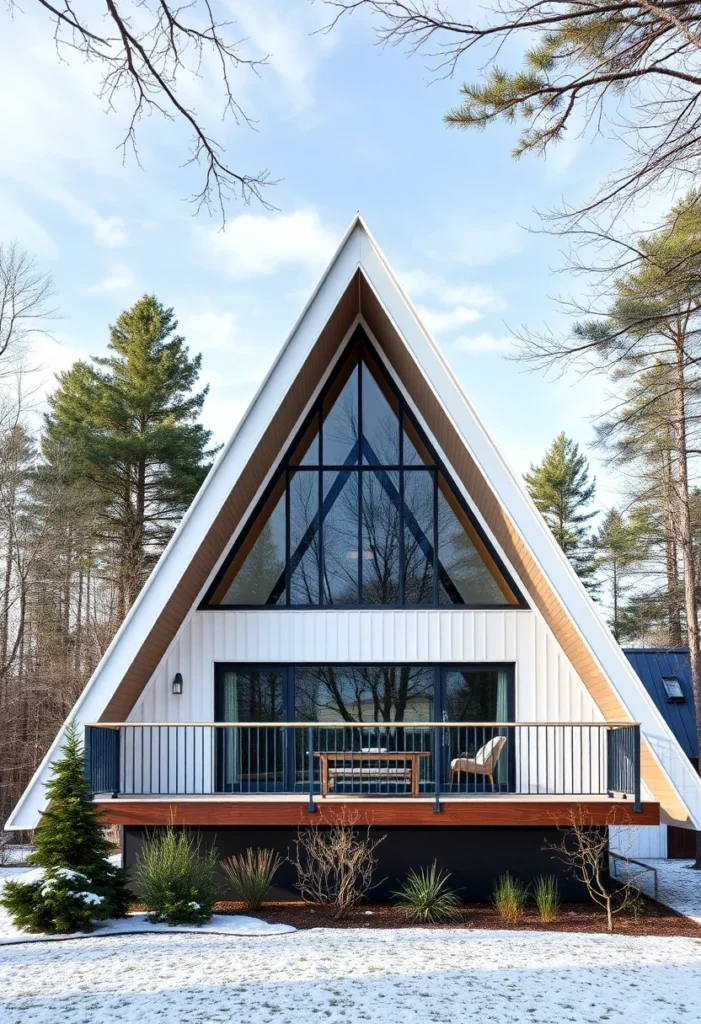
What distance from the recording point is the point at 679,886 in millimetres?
13242

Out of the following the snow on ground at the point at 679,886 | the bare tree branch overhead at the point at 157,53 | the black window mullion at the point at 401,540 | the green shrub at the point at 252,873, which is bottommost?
the snow on ground at the point at 679,886

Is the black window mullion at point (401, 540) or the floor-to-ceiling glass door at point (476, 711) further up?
the black window mullion at point (401, 540)

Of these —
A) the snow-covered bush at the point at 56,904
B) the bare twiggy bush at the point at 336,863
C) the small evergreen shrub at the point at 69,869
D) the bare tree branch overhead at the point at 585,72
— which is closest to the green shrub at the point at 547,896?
the bare twiggy bush at the point at 336,863

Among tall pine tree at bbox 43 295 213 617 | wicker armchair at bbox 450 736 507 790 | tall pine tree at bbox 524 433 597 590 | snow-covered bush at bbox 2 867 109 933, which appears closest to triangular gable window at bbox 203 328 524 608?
wicker armchair at bbox 450 736 507 790

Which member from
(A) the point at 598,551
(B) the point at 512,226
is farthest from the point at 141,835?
(A) the point at 598,551

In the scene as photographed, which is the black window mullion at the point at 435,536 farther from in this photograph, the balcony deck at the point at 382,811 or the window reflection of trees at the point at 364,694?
the balcony deck at the point at 382,811

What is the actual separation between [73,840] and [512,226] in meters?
7.34

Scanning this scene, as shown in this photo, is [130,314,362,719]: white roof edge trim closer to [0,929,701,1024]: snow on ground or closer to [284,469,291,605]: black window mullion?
[284,469,291,605]: black window mullion

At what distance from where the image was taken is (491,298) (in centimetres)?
1569

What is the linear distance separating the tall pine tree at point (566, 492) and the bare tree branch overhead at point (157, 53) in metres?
28.5

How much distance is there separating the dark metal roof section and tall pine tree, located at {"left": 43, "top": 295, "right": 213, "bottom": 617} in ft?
38.7

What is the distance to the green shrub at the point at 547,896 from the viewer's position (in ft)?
32.0

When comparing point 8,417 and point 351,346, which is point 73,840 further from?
point 8,417

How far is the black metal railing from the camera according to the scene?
34.5 ft
